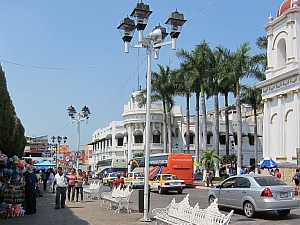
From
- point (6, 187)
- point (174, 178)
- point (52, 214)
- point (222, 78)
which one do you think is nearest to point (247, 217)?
point (52, 214)

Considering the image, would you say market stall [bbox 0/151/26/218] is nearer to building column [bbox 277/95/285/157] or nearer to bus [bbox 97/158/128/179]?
building column [bbox 277/95/285/157]

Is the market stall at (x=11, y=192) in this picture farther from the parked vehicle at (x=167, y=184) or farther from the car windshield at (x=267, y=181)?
the parked vehicle at (x=167, y=184)

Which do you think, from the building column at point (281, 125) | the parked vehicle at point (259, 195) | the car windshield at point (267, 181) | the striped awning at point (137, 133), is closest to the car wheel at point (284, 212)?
the parked vehicle at point (259, 195)

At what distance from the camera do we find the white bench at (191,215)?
29.0 feet

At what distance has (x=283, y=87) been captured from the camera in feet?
110

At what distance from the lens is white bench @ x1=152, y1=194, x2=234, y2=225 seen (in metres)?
8.85

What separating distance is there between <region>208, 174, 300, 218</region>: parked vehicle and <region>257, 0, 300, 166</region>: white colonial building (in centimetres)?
1786

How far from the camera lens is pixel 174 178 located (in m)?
29.3

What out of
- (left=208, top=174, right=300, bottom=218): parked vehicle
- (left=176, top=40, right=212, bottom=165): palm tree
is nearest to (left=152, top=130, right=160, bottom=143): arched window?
(left=176, top=40, right=212, bottom=165): palm tree

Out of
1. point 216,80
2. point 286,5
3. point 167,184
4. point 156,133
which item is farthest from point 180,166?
point 156,133

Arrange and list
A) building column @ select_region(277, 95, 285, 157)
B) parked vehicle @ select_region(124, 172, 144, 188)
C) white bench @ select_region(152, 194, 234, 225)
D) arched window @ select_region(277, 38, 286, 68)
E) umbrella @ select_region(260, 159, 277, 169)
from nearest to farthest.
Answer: white bench @ select_region(152, 194, 234, 225) < umbrella @ select_region(260, 159, 277, 169) < building column @ select_region(277, 95, 285, 157) < arched window @ select_region(277, 38, 286, 68) < parked vehicle @ select_region(124, 172, 144, 188)

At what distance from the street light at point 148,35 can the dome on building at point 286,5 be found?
2292cm

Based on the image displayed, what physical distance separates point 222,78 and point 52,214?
96.8ft

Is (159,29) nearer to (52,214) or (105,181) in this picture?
(52,214)
